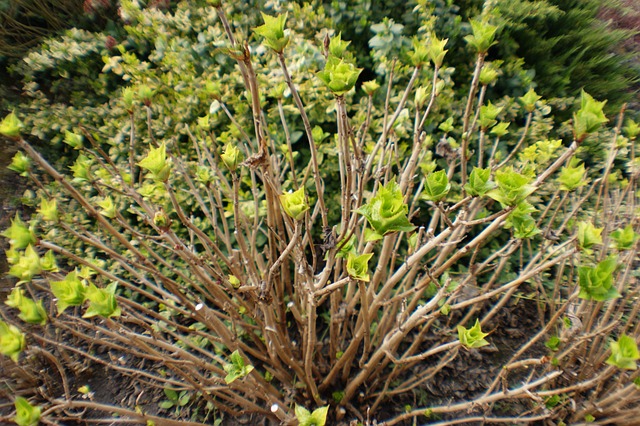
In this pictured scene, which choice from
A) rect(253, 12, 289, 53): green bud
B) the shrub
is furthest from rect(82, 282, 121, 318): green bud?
rect(253, 12, 289, 53): green bud

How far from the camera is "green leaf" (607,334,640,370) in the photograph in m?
0.99

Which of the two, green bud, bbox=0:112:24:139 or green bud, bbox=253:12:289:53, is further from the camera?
green bud, bbox=0:112:24:139

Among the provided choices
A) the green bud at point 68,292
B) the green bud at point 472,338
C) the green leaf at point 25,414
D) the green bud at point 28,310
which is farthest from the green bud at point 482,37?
the green leaf at point 25,414

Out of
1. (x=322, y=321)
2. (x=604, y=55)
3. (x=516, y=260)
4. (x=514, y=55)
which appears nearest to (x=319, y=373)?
(x=322, y=321)

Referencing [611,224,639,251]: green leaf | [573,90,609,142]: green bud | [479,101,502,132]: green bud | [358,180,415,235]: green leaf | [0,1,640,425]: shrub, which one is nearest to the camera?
[358,180,415,235]: green leaf

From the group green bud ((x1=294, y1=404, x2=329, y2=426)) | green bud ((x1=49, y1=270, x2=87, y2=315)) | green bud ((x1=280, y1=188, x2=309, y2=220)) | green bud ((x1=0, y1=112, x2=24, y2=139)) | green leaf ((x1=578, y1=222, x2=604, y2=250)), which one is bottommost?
green bud ((x1=294, y1=404, x2=329, y2=426))

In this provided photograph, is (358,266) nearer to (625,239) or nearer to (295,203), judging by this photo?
(295,203)

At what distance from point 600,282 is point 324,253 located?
0.71 meters

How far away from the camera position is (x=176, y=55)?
7.92ft

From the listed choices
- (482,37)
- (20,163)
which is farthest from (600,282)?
(20,163)

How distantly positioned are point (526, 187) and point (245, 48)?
0.69 meters

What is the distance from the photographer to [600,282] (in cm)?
98

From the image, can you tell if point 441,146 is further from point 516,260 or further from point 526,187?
point 516,260

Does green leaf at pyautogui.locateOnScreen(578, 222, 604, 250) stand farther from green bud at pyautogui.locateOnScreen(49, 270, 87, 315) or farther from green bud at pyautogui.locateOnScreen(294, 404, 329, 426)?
green bud at pyautogui.locateOnScreen(49, 270, 87, 315)
